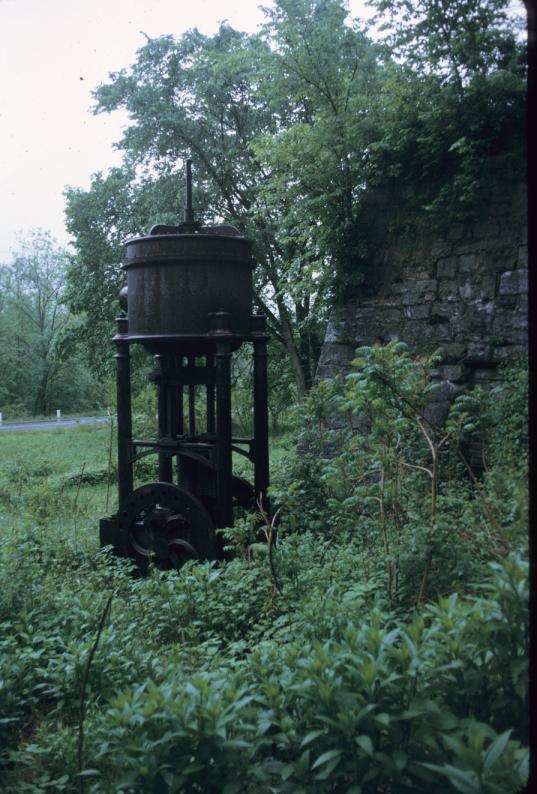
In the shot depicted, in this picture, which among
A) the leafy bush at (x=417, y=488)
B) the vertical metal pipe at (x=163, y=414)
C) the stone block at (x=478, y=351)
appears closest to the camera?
the leafy bush at (x=417, y=488)

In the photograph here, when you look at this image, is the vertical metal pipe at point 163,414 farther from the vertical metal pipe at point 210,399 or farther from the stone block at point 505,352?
the stone block at point 505,352

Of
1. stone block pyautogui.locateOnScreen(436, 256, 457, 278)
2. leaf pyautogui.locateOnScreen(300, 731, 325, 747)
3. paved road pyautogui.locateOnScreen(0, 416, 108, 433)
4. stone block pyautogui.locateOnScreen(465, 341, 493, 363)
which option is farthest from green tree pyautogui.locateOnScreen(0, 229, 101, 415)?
leaf pyautogui.locateOnScreen(300, 731, 325, 747)

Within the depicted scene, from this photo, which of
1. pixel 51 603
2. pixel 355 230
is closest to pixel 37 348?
pixel 355 230

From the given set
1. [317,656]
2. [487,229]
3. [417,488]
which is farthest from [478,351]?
[317,656]

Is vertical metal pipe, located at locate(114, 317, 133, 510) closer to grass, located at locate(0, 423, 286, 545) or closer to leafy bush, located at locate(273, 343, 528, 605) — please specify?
grass, located at locate(0, 423, 286, 545)

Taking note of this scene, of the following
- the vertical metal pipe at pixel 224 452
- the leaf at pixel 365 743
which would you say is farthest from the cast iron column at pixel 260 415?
the leaf at pixel 365 743

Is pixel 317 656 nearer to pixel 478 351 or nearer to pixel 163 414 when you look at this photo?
pixel 163 414

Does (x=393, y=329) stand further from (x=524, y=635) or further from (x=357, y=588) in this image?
(x=524, y=635)

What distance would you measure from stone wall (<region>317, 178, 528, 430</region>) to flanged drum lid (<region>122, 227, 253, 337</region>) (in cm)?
184

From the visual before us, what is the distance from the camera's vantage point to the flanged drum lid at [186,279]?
462 centimetres

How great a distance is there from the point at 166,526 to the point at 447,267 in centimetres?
302

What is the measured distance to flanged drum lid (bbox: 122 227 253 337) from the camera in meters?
4.62

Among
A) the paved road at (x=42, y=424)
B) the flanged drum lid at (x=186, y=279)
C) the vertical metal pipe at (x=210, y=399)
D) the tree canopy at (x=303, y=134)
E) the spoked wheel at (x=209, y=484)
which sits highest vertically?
the tree canopy at (x=303, y=134)

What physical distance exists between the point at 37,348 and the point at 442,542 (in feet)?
25.0
